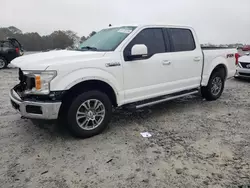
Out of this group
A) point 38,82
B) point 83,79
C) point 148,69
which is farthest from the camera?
point 148,69

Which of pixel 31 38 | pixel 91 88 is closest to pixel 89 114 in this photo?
pixel 91 88

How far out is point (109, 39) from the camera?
14.6ft

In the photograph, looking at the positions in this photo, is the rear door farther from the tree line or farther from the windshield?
the tree line

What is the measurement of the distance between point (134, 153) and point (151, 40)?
232 cm

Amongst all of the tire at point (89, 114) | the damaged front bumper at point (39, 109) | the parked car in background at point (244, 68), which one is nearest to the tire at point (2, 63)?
the damaged front bumper at point (39, 109)

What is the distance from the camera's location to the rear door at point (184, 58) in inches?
194

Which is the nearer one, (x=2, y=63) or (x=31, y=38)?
(x=2, y=63)

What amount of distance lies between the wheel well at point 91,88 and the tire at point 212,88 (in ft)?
9.91

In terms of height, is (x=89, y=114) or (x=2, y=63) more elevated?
(x=2, y=63)

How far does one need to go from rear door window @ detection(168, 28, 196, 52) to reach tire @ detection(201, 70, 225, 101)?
3.72ft

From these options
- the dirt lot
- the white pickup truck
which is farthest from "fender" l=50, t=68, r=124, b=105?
the dirt lot

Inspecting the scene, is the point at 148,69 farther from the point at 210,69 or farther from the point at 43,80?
the point at 210,69

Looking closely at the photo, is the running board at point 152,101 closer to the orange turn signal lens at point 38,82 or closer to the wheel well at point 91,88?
the wheel well at point 91,88

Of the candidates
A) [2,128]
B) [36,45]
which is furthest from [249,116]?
[36,45]
